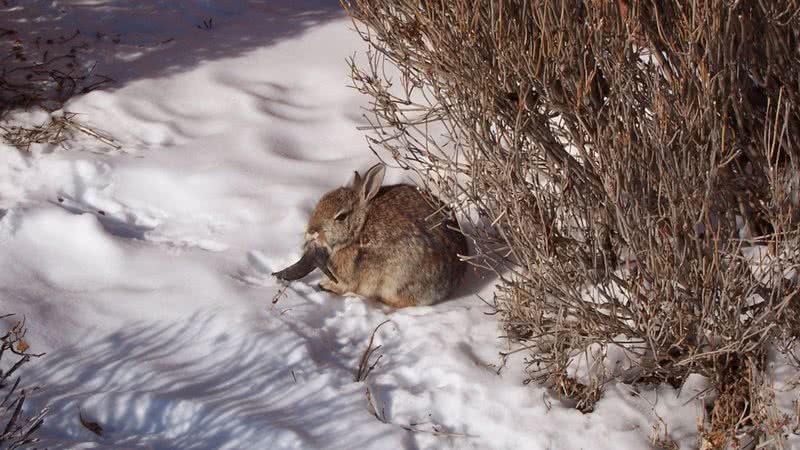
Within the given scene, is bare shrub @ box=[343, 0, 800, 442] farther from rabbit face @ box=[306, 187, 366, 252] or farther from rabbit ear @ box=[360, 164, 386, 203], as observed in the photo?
rabbit face @ box=[306, 187, 366, 252]

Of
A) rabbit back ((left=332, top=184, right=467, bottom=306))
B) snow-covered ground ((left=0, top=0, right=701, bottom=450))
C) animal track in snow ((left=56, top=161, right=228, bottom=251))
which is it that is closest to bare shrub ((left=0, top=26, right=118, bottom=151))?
snow-covered ground ((left=0, top=0, right=701, bottom=450))

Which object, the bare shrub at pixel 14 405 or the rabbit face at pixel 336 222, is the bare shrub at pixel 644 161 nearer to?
the rabbit face at pixel 336 222

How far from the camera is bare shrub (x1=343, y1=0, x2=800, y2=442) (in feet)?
10.6

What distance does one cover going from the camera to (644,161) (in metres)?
3.31

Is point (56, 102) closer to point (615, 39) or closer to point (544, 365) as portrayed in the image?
point (544, 365)

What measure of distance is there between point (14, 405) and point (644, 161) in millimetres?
2757

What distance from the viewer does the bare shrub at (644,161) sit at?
10.6ft

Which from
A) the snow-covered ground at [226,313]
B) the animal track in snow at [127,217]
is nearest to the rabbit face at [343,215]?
the snow-covered ground at [226,313]

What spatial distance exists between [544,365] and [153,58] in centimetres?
464

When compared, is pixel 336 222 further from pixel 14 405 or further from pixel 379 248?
pixel 14 405

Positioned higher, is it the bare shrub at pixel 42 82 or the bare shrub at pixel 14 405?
the bare shrub at pixel 42 82

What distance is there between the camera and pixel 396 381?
14.0 feet

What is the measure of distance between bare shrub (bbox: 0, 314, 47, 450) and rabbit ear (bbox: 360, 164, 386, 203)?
1858 mm

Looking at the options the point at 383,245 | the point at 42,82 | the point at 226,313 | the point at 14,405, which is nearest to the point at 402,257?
the point at 383,245
